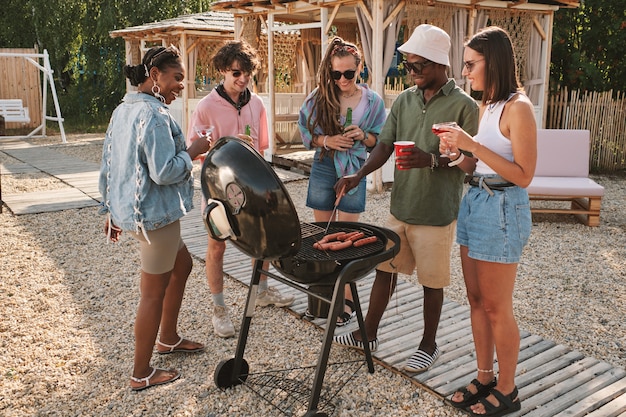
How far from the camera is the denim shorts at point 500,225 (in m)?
2.74

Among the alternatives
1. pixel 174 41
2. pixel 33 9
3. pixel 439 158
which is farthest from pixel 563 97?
pixel 33 9

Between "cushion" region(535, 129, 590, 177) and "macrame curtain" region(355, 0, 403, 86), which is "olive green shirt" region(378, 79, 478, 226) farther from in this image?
"macrame curtain" region(355, 0, 403, 86)

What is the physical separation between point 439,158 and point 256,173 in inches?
43.0

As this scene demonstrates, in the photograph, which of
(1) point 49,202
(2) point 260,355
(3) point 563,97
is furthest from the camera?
(3) point 563,97

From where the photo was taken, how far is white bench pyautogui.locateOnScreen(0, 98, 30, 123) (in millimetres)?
15727

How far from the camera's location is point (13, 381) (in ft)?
11.4

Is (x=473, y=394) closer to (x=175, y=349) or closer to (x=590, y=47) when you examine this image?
(x=175, y=349)

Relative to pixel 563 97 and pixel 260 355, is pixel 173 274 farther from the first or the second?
pixel 563 97

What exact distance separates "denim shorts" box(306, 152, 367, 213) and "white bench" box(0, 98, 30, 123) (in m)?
13.9

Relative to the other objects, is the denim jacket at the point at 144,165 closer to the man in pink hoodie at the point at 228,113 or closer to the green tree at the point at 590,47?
the man in pink hoodie at the point at 228,113

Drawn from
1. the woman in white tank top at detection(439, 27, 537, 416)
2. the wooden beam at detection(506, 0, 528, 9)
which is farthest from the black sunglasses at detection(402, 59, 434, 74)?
the wooden beam at detection(506, 0, 528, 9)

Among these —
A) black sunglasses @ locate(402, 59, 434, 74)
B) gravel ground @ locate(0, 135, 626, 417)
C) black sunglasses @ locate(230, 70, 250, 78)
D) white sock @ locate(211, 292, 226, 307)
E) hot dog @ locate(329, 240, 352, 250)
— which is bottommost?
gravel ground @ locate(0, 135, 626, 417)

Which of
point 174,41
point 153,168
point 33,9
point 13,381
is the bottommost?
point 13,381

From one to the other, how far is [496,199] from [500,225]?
0.12 m
